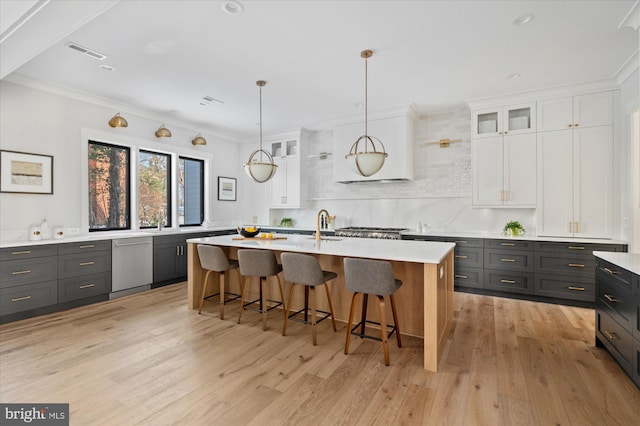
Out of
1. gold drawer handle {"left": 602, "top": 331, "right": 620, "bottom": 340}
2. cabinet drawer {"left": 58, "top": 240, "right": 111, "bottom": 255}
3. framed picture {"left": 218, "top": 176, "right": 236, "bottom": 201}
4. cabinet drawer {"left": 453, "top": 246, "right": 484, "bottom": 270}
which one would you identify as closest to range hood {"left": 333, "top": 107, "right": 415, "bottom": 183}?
cabinet drawer {"left": 453, "top": 246, "right": 484, "bottom": 270}

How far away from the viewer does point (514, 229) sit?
4621 millimetres

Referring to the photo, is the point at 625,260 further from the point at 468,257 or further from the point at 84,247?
the point at 84,247

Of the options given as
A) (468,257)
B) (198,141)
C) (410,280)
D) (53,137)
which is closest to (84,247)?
(53,137)

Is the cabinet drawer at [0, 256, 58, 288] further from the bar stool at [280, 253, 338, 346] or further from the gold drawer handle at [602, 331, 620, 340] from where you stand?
the gold drawer handle at [602, 331, 620, 340]

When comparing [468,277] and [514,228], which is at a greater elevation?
[514,228]

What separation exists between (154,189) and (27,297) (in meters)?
2.45

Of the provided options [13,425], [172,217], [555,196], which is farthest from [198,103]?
[555,196]

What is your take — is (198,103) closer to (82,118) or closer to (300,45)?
(82,118)

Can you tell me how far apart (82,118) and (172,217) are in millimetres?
2071

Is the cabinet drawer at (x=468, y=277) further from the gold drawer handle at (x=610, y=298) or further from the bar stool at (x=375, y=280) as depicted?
the bar stool at (x=375, y=280)

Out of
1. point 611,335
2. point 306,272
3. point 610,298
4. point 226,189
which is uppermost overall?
point 226,189

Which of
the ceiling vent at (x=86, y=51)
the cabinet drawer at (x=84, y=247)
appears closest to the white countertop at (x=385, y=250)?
the cabinet drawer at (x=84, y=247)

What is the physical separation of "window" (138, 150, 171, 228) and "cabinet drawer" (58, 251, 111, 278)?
3.70 feet

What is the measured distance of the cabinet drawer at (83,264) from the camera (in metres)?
3.93
